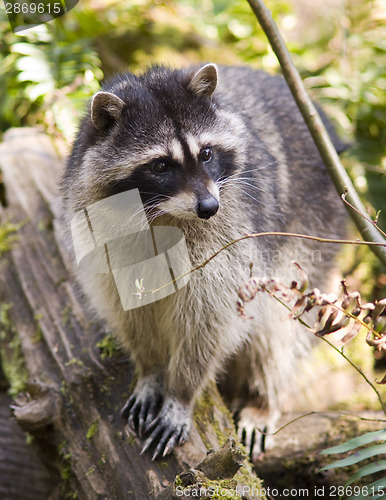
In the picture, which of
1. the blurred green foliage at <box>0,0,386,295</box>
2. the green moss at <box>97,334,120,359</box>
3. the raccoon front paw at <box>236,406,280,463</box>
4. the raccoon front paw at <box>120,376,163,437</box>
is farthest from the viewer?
the blurred green foliage at <box>0,0,386,295</box>

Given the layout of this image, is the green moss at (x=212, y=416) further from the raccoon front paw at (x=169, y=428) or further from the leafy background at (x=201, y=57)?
the leafy background at (x=201, y=57)

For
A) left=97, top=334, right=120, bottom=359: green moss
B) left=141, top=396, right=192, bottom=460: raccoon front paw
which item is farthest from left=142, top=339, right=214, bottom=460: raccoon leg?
left=97, top=334, right=120, bottom=359: green moss

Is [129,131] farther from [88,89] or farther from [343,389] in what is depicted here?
[343,389]

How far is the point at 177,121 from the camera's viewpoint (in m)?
2.14

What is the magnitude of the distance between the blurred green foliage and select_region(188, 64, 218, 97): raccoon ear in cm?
118

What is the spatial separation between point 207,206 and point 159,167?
29 cm

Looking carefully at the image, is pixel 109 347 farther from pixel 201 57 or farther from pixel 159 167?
pixel 201 57

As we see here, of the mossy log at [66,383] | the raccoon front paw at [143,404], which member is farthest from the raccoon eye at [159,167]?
the raccoon front paw at [143,404]

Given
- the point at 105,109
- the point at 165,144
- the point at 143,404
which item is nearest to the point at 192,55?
the point at 105,109

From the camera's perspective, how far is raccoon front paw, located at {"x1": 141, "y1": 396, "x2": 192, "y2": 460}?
231 centimetres

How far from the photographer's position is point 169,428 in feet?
7.86

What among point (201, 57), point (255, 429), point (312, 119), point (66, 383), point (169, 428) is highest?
point (201, 57)

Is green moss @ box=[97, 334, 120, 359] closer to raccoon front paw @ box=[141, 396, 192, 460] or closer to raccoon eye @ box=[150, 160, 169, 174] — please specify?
raccoon front paw @ box=[141, 396, 192, 460]

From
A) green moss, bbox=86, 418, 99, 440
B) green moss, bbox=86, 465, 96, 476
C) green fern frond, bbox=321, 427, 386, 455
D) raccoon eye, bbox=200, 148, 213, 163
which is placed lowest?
green moss, bbox=86, 465, 96, 476
